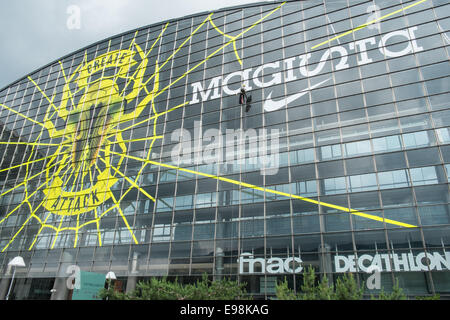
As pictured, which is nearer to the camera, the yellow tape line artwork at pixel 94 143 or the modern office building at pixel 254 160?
the modern office building at pixel 254 160

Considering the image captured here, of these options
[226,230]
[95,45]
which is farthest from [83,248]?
[95,45]

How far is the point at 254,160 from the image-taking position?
90.3ft

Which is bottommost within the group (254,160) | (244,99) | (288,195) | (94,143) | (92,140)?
(288,195)

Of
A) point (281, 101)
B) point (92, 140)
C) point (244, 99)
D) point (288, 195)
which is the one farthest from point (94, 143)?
point (288, 195)

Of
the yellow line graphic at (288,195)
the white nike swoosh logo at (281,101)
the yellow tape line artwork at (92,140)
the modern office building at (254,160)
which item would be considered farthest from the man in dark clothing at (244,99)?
the yellow line graphic at (288,195)

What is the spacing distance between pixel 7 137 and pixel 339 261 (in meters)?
41.6

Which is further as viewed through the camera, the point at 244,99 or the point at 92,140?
the point at 92,140

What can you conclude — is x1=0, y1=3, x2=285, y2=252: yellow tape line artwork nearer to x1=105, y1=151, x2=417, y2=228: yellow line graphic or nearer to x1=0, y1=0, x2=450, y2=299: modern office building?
x1=0, y1=0, x2=450, y2=299: modern office building

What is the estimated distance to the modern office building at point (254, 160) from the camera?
2223 cm

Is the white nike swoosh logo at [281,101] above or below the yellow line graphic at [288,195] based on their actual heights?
above

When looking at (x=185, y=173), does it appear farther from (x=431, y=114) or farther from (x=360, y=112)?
(x=431, y=114)

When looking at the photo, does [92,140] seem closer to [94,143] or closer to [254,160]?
[94,143]

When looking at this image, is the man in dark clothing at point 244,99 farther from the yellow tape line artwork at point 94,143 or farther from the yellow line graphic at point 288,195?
the yellow line graphic at point 288,195

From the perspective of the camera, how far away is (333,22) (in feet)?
102
